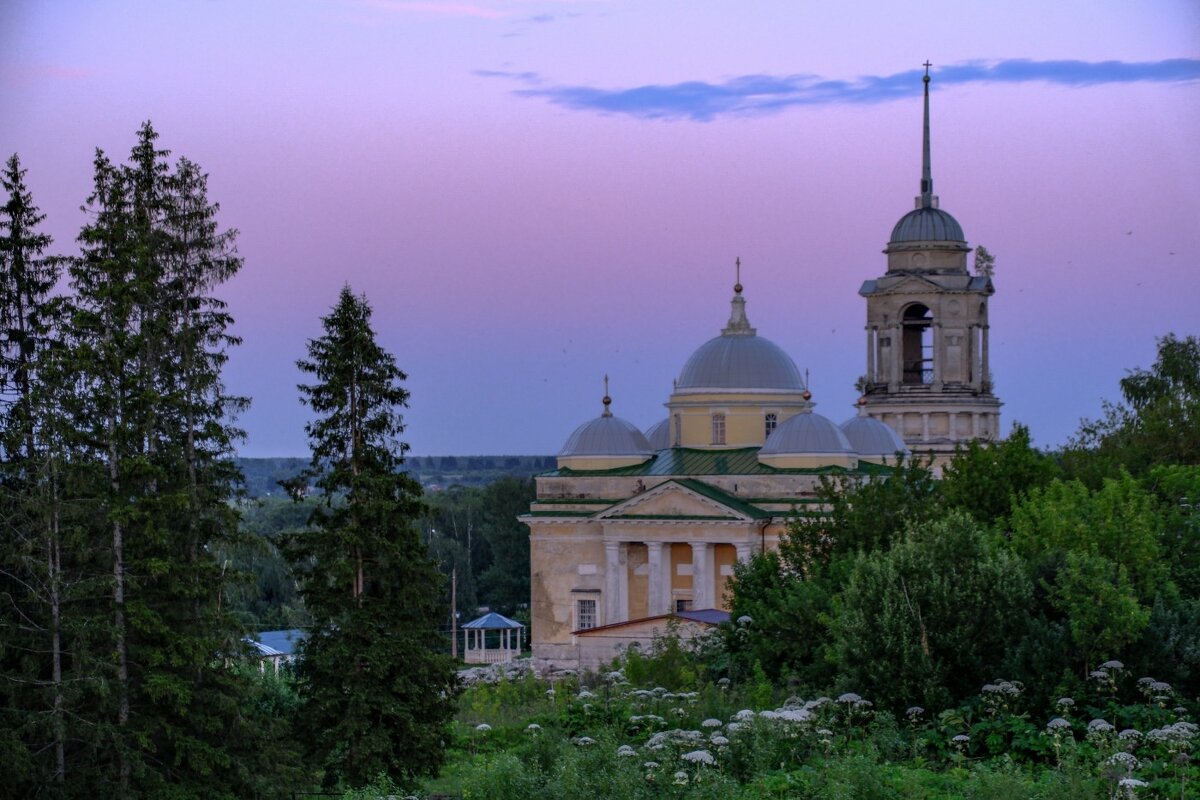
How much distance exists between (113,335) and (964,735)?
13.8 meters

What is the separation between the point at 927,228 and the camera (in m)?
73.8

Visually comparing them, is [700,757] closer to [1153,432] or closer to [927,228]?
[1153,432]

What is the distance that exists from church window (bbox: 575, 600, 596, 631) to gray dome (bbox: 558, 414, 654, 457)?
492 cm

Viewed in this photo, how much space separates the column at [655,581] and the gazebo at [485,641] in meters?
7.76

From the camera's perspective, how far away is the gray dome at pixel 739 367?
6147cm

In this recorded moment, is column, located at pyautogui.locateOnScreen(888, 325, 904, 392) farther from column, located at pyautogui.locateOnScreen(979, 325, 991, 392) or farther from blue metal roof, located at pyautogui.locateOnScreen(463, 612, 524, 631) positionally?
blue metal roof, located at pyautogui.locateOnScreen(463, 612, 524, 631)

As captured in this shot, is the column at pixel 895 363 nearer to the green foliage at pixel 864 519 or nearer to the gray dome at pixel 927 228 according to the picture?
the gray dome at pixel 927 228

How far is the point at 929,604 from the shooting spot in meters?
25.3

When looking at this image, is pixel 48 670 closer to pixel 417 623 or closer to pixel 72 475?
pixel 72 475

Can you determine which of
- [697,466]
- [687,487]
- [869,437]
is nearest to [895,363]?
[869,437]

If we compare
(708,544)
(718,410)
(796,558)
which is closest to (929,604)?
(796,558)

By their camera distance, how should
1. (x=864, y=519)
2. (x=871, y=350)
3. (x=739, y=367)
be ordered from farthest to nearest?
(x=871, y=350)
(x=739, y=367)
(x=864, y=519)

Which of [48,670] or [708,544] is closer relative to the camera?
[48,670]

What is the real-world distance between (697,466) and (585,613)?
5.98 meters
